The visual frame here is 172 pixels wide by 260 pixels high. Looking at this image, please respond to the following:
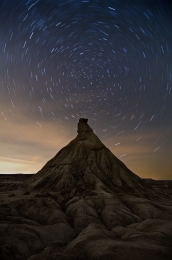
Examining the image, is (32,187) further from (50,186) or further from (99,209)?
(99,209)

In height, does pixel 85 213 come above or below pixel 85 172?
below

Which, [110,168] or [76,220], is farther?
[110,168]

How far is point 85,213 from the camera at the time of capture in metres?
50.5

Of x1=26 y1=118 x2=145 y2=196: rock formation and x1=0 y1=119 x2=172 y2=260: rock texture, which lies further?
x1=26 y1=118 x2=145 y2=196: rock formation

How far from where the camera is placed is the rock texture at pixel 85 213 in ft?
78.5

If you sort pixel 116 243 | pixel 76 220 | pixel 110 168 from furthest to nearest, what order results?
pixel 110 168 → pixel 76 220 → pixel 116 243

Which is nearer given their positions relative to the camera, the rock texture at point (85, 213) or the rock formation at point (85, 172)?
the rock texture at point (85, 213)

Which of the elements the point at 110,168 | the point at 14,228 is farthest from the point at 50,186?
the point at 14,228

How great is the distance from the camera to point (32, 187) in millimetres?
72500

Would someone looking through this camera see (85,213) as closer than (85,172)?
Yes

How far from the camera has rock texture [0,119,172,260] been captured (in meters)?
23.9

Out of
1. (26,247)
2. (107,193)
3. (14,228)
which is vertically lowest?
(26,247)

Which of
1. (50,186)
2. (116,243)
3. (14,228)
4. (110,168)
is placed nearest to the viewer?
(116,243)

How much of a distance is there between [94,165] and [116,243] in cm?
5823
